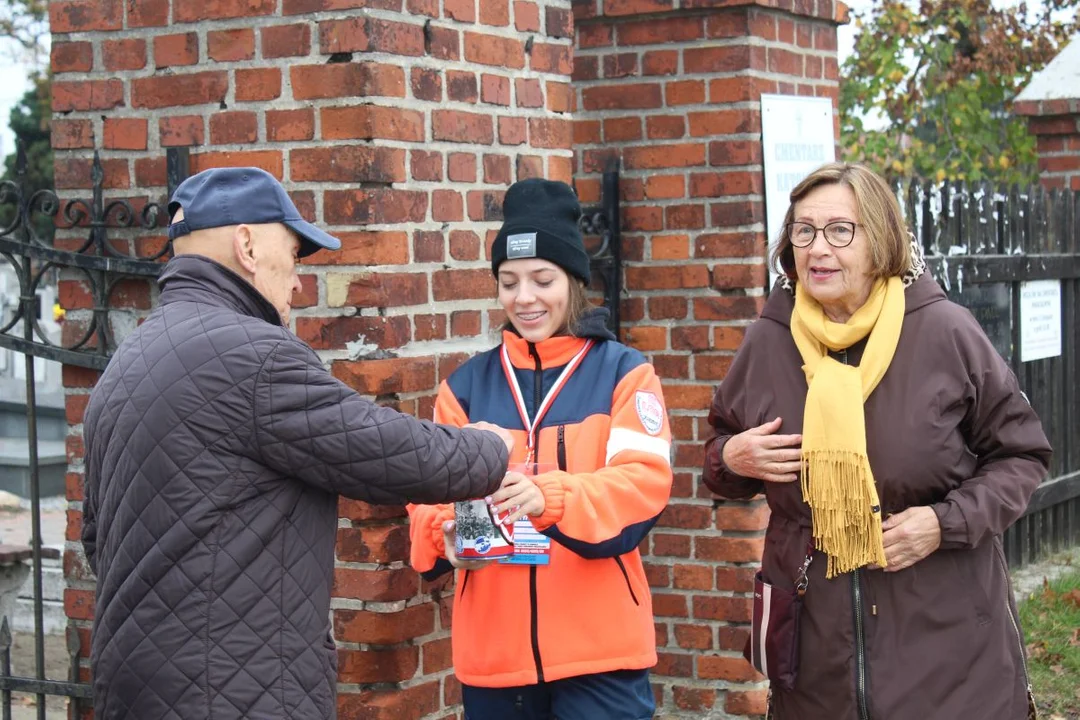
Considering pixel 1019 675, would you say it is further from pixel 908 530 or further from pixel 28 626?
pixel 28 626

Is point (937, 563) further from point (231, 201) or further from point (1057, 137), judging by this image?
point (1057, 137)

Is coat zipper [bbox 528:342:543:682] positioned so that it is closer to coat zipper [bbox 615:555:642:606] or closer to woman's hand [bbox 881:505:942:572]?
coat zipper [bbox 615:555:642:606]

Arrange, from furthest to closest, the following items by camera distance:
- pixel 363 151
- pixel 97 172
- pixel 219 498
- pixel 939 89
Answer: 1. pixel 939 89
2. pixel 97 172
3. pixel 363 151
4. pixel 219 498

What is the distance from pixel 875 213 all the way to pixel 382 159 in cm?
119

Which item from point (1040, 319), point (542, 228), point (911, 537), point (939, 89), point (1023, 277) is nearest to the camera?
point (911, 537)

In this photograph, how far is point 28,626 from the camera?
24.2 ft

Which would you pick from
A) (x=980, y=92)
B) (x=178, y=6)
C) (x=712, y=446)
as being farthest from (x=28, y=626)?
(x=980, y=92)

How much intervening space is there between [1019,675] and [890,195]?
1.12m

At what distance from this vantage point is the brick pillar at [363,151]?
140 inches

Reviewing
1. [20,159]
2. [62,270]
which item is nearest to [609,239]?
[62,270]

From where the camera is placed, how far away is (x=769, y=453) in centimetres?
328

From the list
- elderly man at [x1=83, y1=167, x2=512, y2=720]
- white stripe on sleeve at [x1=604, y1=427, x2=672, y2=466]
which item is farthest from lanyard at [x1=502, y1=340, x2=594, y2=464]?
elderly man at [x1=83, y1=167, x2=512, y2=720]

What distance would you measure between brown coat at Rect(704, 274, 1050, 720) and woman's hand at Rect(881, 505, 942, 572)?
0.08 feet

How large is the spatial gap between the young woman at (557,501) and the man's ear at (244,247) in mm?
717
